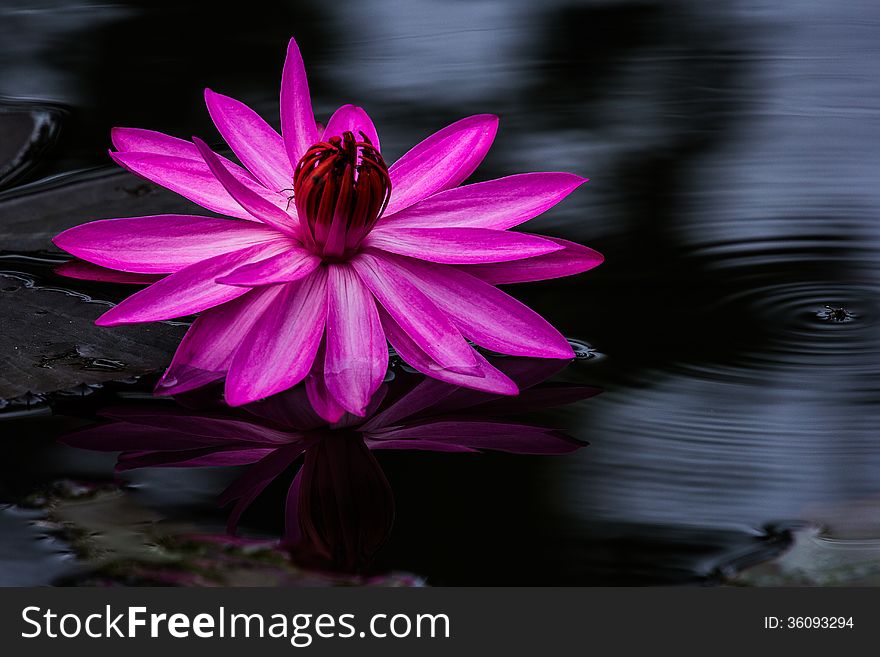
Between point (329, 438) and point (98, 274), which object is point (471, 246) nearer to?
point (329, 438)

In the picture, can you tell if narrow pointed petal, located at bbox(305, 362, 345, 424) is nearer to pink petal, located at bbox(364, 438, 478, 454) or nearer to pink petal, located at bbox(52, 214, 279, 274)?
pink petal, located at bbox(364, 438, 478, 454)

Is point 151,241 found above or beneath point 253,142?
beneath

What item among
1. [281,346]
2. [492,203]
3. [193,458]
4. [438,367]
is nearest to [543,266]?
[492,203]

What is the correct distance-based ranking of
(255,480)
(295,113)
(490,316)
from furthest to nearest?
(295,113) < (490,316) < (255,480)

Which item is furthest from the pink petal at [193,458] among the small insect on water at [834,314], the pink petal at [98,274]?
the small insect on water at [834,314]

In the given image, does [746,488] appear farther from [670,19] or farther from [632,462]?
[670,19]
